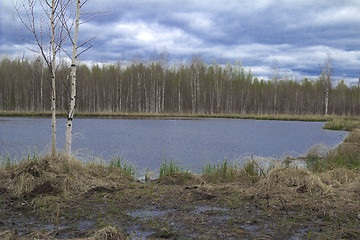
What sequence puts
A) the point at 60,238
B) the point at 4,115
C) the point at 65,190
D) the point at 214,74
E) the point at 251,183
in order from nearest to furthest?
the point at 60,238, the point at 65,190, the point at 251,183, the point at 4,115, the point at 214,74

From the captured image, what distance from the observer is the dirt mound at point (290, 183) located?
6602 mm

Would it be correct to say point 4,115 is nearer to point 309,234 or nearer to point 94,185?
point 94,185

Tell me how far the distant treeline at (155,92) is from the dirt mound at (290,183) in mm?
47103

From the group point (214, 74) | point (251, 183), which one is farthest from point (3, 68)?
point (251, 183)

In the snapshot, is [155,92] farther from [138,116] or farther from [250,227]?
[250,227]

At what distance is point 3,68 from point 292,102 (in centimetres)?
6344

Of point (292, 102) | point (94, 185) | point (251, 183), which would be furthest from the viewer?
point (292, 102)

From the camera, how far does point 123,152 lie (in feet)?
48.1

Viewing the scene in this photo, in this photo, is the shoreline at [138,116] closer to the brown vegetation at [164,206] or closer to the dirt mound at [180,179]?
the dirt mound at [180,179]

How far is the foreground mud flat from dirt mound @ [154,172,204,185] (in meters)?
0.08

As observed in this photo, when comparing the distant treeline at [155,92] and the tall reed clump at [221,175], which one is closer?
the tall reed clump at [221,175]

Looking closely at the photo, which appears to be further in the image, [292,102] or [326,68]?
[292,102]

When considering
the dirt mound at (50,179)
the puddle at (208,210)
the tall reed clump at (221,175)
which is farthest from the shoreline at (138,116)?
the puddle at (208,210)

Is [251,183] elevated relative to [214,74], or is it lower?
lower
